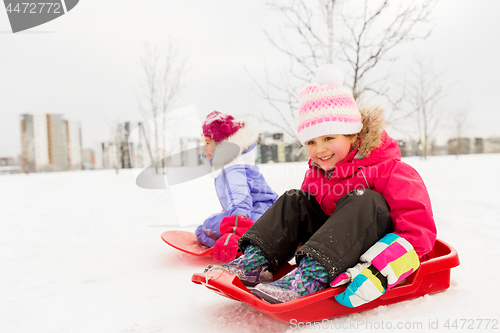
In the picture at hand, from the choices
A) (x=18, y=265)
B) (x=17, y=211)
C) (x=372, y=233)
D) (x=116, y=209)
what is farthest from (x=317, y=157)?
(x=17, y=211)

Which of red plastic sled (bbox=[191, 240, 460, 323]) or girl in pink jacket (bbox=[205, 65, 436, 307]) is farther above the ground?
girl in pink jacket (bbox=[205, 65, 436, 307])

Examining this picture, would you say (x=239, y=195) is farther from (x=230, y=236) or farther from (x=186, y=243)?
(x=186, y=243)

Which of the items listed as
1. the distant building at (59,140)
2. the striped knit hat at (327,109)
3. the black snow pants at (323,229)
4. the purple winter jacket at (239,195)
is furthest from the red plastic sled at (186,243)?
the distant building at (59,140)

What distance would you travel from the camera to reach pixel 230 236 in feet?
6.06

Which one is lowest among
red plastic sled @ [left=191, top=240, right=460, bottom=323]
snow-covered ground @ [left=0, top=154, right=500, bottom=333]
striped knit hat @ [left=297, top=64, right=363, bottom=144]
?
snow-covered ground @ [left=0, top=154, right=500, bottom=333]

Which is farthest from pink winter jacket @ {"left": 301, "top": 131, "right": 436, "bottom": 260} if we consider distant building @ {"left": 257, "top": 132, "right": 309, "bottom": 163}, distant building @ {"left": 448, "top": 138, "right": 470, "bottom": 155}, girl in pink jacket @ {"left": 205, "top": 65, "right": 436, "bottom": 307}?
distant building @ {"left": 448, "top": 138, "right": 470, "bottom": 155}

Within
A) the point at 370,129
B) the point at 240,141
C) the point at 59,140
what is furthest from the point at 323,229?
the point at 59,140

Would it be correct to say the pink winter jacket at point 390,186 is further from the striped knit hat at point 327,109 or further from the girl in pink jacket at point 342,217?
the striped knit hat at point 327,109

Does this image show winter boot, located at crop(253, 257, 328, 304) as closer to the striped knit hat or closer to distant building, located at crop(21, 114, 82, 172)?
the striped knit hat

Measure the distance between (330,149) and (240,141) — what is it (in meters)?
1.15

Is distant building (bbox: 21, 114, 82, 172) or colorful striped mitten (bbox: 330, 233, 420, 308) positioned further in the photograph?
distant building (bbox: 21, 114, 82, 172)

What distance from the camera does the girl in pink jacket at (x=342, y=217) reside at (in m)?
1.11

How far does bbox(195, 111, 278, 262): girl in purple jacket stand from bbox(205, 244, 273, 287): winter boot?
49cm

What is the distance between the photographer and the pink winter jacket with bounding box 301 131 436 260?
1.19m
